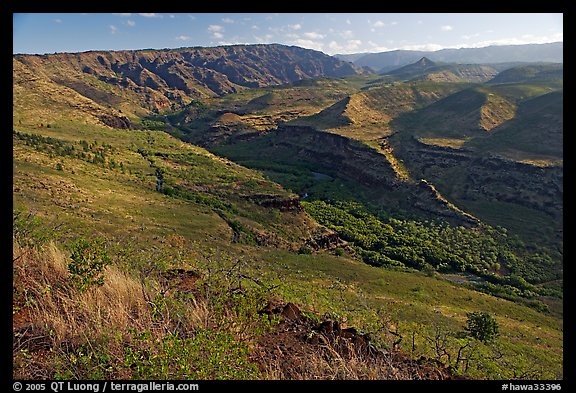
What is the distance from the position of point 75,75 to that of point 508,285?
15635cm

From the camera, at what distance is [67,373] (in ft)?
11.0

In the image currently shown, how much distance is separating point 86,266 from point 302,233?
120ft

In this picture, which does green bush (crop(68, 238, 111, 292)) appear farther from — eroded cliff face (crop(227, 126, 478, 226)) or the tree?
eroded cliff face (crop(227, 126, 478, 226))

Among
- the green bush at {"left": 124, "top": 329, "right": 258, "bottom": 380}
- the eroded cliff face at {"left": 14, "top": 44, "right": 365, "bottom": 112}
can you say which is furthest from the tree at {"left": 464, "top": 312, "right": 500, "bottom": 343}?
the eroded cliff face at {"left": 14, "top": 44, "right": 365, "bottom": 112}

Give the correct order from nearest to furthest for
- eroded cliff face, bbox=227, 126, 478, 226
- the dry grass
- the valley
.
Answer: the dry grass < the valley < eroded cliff face, bbox=227, 126, 478, 226

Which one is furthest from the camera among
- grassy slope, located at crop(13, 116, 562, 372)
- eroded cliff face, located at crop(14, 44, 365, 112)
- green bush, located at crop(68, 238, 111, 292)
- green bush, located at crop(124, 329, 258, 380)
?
eroded cliff face, located at crop(14, 44, 365, 112)

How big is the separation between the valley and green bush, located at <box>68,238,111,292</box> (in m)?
0.25

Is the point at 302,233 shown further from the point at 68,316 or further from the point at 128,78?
the point at 128,78

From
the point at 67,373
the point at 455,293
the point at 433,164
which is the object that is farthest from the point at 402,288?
the point at 433,164

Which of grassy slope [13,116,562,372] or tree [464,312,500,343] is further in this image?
grassy slope [13,116,562,372]

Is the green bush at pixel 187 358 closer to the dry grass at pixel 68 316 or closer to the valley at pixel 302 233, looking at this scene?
the valley at pixel 302 233

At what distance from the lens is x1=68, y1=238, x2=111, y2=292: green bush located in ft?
16.7

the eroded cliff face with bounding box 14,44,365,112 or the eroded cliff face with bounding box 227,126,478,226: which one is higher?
the eroded cliff face with bounding box 14,44,365,112
